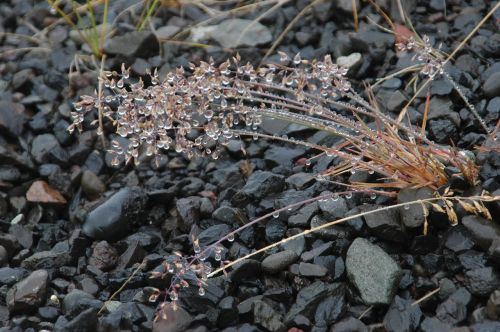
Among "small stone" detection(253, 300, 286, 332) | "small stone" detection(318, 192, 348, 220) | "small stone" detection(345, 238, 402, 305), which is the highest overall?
"small stone" detection(318, 192, 348, 220)

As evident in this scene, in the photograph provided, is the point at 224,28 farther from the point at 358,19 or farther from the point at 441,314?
the point at 441,314

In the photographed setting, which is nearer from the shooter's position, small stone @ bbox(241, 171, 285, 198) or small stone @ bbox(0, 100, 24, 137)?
small stone @ bbox(241, 171, 285, 198)

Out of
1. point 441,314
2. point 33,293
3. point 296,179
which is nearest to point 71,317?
point 33,293

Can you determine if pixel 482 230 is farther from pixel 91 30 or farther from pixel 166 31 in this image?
pixel 91 30

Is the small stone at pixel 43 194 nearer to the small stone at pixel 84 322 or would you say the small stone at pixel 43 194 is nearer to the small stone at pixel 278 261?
the small stone at pixel 84 322

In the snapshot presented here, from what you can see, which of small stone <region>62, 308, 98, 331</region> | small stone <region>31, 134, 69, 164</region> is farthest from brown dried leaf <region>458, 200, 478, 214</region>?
small stone <region>31, 134, 69, 164</region>

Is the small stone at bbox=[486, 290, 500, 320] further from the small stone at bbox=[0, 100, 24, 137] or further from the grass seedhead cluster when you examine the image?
the small stone at bbox=[0, 100, 24, 137]

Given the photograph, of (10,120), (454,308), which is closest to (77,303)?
(454,308)

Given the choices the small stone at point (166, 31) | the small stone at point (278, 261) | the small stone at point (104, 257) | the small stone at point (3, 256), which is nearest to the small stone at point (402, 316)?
the small stone at point (278, 261)

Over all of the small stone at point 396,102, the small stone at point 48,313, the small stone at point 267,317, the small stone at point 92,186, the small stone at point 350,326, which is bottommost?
the small stone at point 92,186
